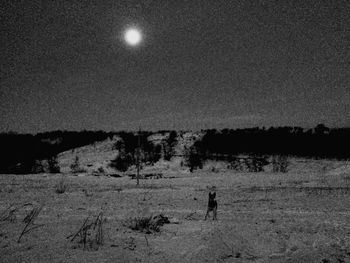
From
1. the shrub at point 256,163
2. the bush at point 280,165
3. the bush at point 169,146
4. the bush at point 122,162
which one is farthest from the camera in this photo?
the bush at point 169,146

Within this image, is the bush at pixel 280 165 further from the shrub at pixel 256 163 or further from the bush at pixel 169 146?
the bush at pixel 169 146

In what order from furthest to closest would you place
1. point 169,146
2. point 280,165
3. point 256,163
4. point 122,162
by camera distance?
Answer: point 169,146 < point 122,162 < point 256,163 < point 280,165

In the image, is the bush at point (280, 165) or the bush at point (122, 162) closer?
the bush at point (280, 165)

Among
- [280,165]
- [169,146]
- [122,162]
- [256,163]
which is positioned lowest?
[280,165]

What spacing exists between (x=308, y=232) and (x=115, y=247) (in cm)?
641

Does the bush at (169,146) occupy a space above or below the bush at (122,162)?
above

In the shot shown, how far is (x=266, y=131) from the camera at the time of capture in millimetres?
84500

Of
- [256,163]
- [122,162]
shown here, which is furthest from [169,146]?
[256,163]

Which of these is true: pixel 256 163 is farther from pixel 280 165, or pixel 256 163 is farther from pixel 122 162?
pixel 122 162

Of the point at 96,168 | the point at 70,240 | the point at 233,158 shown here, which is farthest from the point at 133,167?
the point at 70,240

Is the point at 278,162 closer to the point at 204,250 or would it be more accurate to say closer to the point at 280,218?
the point at 280,218

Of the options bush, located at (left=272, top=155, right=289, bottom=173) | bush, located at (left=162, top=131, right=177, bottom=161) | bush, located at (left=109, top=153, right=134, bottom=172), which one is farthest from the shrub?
bush, located at (left=109, top=153, right=134, bottom=172)

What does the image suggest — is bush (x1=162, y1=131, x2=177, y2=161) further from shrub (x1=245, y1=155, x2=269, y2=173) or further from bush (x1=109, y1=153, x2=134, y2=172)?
shrub (x1=245, y1=155, x2=269, y2=173)

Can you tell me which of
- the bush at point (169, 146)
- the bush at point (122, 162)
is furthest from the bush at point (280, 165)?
the bush at point (122, 162)
